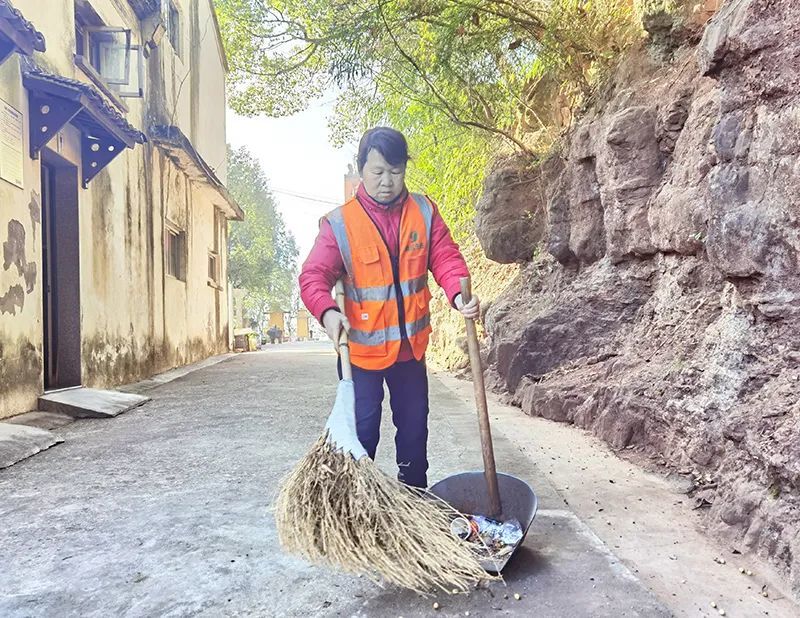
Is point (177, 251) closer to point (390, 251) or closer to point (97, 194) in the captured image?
point (97, 194)

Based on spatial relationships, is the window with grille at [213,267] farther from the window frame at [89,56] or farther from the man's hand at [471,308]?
the man's hand at [471,308]

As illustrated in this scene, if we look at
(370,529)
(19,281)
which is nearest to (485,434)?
(370,529)

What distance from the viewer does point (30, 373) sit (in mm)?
4840

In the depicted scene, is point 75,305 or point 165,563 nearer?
point 165,563

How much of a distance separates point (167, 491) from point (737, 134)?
10.9 feet

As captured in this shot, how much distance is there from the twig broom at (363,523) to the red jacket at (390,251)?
0.42m

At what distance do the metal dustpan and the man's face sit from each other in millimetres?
445

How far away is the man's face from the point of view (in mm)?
2311

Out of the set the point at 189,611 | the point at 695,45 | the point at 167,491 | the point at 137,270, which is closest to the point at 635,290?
the point at 695,45

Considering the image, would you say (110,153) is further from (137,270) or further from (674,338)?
(674,338)

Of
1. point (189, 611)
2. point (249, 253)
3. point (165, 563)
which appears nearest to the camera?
point (189, 611)

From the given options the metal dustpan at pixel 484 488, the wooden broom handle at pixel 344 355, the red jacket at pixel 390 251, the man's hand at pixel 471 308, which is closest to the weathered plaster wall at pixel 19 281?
the red jacket at pixel 390 251

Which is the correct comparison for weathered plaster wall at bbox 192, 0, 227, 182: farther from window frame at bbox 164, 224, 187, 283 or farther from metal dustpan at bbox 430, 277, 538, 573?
metal dustpan at bbox 430, 277, 538, 573

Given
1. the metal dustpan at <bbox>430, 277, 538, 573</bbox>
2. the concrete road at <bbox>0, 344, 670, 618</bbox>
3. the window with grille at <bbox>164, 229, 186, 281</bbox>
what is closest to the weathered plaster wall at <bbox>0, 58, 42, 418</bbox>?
the concrete road at <bbox>0, 344, 670, 618</bbox>
